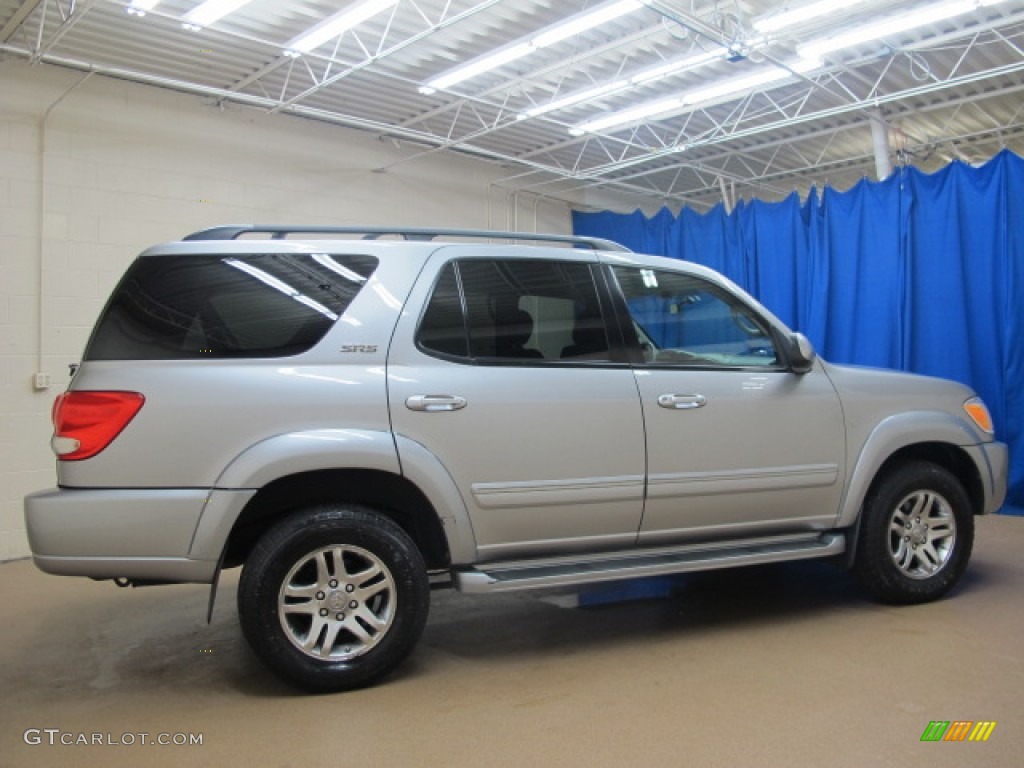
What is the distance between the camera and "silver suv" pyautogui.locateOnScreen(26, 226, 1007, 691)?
2.82 meters

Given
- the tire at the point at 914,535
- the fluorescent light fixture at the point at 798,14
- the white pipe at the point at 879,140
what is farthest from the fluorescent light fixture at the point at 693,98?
the tire at the point at 914,535

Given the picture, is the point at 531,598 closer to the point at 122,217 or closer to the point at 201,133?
the point at 122,217

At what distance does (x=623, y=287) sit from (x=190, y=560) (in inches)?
84.8

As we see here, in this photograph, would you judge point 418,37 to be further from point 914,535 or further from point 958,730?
point 958,730

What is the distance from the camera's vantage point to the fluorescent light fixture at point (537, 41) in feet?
18.9

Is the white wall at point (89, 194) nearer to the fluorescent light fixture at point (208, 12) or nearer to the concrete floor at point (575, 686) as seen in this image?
the fluorescent light fixture at point (208, 12)

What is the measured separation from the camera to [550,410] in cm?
323

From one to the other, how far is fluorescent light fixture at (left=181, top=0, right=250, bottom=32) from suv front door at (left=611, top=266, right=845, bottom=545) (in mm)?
3837

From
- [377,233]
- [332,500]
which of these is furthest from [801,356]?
[332,500]

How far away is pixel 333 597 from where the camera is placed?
116 inches

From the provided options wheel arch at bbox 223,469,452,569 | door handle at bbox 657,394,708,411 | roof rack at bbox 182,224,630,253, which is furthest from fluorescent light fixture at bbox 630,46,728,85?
wheel arch at bbox 223,469,452,569

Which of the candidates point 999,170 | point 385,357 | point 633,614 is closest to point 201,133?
point 385,357

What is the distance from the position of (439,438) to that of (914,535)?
250 centimetres

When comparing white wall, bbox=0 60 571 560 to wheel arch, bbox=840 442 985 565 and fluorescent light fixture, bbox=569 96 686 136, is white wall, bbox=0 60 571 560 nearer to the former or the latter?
fluorescent light fixture, bbox=569 96 686 136
